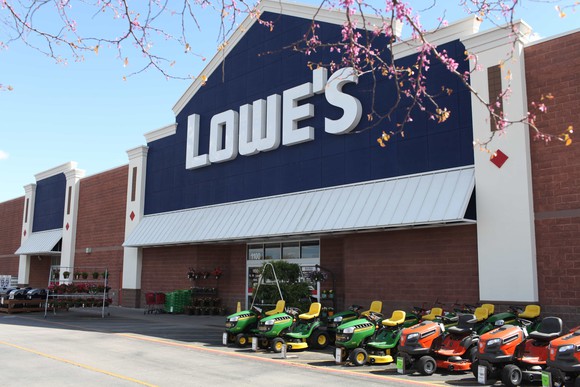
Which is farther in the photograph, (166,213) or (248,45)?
(166,213)

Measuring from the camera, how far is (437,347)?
1154 cm

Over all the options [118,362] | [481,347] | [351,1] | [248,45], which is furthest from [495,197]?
[248,45]

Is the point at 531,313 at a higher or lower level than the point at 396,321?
higher

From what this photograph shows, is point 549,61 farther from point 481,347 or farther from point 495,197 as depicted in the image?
point 481,347

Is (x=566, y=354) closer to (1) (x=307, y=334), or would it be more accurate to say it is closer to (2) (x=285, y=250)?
(1) (x=307, y=334)

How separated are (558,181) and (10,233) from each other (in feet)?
144

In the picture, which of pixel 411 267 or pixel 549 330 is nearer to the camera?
pixel 549 330

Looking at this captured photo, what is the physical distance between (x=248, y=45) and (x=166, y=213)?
9.66 meters

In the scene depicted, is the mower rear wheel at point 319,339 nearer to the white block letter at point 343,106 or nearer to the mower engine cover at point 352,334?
the mower engine cover at point 352,334

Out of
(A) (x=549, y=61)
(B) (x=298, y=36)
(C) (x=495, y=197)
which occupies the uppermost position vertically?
(B) (x=298, y=36)

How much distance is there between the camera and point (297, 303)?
18.2 metres

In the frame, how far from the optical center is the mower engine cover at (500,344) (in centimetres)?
984

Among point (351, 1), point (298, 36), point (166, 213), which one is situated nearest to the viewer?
point (351, 1)

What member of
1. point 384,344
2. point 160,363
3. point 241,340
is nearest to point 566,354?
point 384,344
